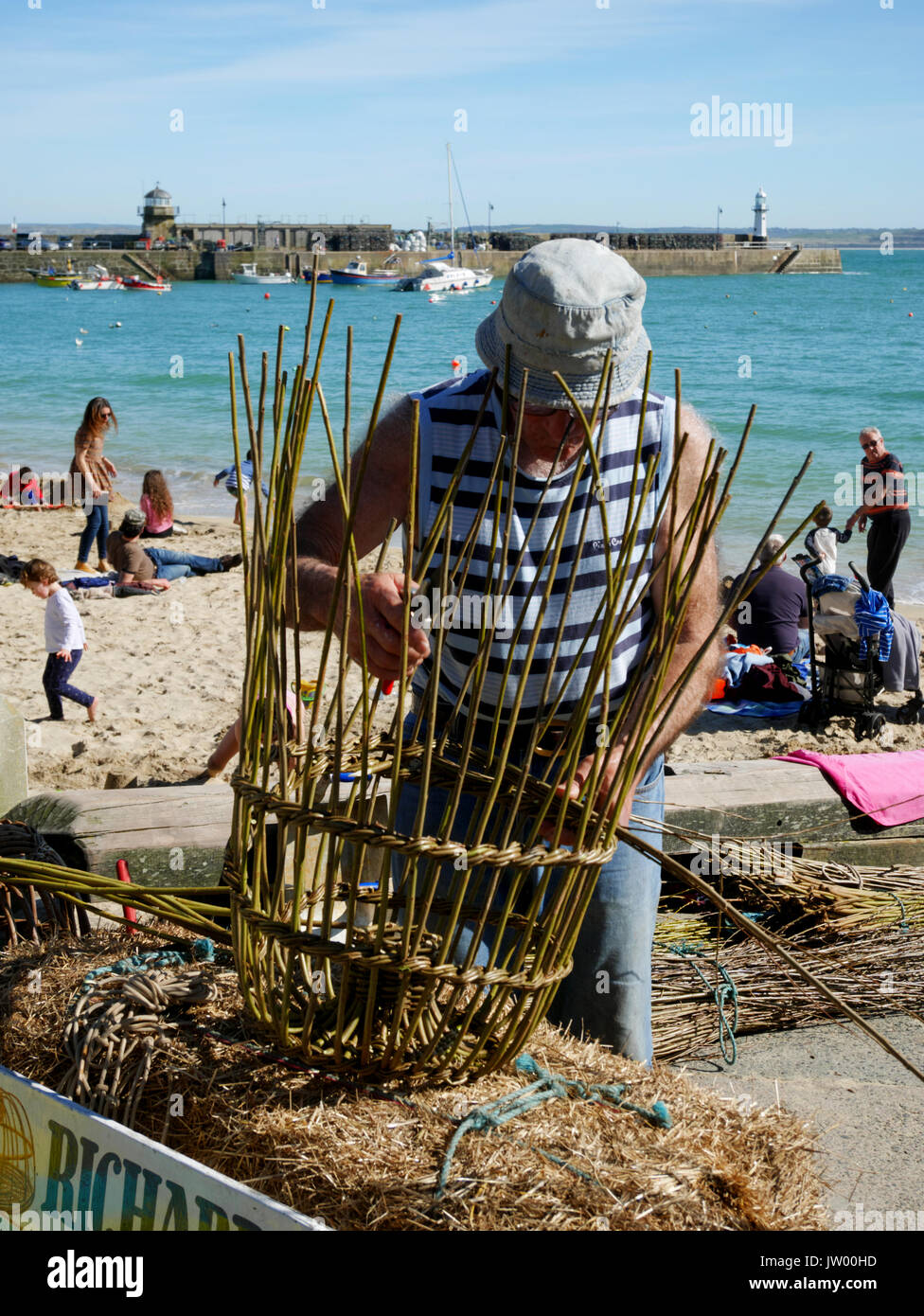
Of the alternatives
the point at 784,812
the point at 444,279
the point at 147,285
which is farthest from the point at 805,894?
the point at 147,285

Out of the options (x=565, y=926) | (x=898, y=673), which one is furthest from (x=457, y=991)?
(x=898, y=673)

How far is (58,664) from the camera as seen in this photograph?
241 inches

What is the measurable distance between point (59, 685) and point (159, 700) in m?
0.57

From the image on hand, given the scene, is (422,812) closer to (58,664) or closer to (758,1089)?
(758,1089)

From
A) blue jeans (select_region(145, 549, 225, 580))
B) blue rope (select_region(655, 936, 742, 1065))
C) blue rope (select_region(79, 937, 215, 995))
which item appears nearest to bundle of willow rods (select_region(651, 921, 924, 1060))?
blue rope (select_region(655, 936, 742, 1065))

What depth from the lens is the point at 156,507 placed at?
411 inches

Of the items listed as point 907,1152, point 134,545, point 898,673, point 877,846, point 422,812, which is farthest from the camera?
point 134,545

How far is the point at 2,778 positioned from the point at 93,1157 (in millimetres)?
1909

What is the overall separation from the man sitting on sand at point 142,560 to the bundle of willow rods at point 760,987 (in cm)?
659

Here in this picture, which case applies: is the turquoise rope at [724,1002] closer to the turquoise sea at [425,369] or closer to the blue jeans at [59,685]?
the turquoise sea at [425,369]

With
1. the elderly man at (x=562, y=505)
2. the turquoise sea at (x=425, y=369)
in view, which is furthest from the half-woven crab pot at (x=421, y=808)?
the turquoise sea at (x=425, y=369)

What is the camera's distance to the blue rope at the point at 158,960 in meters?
1.72

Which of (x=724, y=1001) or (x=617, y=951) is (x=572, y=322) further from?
(x=724, y=1001)

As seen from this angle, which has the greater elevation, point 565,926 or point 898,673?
point 565,926
